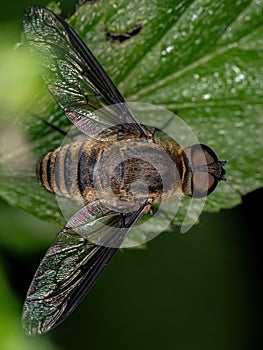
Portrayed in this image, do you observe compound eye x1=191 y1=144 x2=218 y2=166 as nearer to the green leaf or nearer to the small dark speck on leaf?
the green leaf

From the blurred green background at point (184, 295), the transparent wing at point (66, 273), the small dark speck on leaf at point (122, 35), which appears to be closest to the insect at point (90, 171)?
the transparent wing at point (66, 273)

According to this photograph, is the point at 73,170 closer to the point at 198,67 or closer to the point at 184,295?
the point at 198,67

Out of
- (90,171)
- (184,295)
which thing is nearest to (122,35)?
(90,171)

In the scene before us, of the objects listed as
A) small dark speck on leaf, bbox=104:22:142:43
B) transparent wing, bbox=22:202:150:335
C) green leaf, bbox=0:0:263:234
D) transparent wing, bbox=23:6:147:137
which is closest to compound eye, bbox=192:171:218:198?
green leaf, bbox=0:0:263:234

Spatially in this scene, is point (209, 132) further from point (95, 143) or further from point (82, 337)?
point (82, 337)

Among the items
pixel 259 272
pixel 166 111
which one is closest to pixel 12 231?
pixel 166 111
